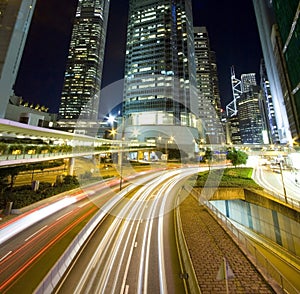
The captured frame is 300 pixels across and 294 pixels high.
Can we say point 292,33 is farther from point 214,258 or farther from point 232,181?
point 214,258

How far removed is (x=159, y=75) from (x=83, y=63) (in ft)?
383

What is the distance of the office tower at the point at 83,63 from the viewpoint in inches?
6457

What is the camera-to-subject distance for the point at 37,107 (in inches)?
2862

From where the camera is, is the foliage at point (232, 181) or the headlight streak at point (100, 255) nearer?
the headlight streak at point (100, 255)

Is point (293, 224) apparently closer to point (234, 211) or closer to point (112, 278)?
point (234, 211)

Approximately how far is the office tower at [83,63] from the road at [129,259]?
6527 inches

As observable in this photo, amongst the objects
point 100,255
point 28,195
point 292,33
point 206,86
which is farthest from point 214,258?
point 206,86

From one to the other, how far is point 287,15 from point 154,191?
2317 inches

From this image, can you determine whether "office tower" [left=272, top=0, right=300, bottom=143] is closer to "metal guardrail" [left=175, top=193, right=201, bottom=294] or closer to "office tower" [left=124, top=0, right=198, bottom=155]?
"metal guardrail" [left=175, top=193, right=201, bottom=294]

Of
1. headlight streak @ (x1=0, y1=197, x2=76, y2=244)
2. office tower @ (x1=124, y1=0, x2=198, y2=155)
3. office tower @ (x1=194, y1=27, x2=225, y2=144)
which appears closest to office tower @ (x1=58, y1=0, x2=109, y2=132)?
office tower @ (x1=124, y1=0, x2=198, y2=155)

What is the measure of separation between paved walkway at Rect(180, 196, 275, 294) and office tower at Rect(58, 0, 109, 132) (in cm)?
16848

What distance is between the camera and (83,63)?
16625 centimetres

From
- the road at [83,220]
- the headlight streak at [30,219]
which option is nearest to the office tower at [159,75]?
the road at [83,220]

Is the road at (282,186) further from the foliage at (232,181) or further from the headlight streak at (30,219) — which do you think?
the headlight streak at (30,219)
